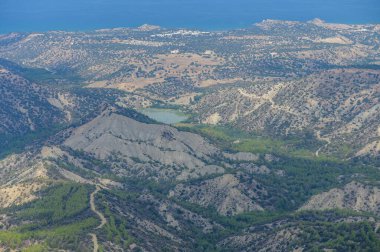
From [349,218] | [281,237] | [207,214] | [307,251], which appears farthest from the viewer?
[207,214]

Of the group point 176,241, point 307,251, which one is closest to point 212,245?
point 176,241

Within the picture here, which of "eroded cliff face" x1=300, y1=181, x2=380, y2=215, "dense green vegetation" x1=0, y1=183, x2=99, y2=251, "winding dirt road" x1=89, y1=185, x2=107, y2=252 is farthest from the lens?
"eroded cliff face" x1=300, y1=181, x2=380, y2=215

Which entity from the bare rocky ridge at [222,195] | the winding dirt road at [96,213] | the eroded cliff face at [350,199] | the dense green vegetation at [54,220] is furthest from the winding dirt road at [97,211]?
the eroded cliff face at [350,199]

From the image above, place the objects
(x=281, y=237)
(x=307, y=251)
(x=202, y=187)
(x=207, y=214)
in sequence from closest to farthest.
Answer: (x=307, y=251)
(x=281, y=237)
(x=207, y=214)
(x=202, y=187)

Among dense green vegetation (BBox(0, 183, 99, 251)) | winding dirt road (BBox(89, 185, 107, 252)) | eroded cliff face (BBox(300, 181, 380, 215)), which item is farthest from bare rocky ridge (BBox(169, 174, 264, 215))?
dense green vegetation (BBox(0, 183, 99, 251))

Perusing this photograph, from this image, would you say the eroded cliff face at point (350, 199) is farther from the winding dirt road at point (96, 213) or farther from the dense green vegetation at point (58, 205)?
the dense green vegetation at point (58, 205)

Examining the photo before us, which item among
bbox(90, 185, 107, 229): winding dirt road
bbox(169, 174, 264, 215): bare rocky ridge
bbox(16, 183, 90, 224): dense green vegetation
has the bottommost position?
bbox(169, 174, 264, 215): bare rocky ridge

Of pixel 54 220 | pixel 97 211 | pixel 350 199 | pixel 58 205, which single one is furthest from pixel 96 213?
pixel 350 199

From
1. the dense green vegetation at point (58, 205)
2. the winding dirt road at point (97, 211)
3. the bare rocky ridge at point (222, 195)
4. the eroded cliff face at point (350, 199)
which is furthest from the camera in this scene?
the bare rocky ridge at point (222, 195)

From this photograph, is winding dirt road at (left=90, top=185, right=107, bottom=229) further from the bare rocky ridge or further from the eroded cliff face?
the eroded cliff face

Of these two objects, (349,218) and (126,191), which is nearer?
(349,218)

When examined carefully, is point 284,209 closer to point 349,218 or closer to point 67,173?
point 349,218
